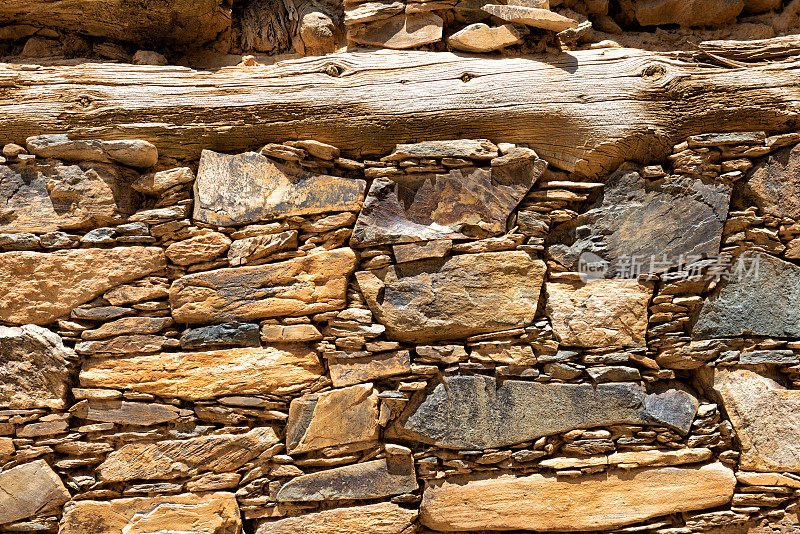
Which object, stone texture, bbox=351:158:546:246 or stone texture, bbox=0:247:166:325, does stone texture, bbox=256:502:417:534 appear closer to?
stone texture, bbox=351:158:546:246

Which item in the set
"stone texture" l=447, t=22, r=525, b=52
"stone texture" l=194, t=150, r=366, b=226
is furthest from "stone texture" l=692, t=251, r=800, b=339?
"stone texture" l=194, t=150, r=366, b=226

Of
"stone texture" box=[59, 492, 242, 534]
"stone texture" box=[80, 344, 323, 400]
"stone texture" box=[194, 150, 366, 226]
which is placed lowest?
"stone texture" box=[59, 492, 242, 534]

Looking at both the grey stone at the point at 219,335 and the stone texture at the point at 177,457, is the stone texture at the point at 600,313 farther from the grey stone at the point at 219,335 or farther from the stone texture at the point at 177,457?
the stone texture at the point at 177,457

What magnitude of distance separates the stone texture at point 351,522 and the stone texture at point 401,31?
229 centimetres

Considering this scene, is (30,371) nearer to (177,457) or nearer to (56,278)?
(56,278)

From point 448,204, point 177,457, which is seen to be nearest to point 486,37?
point 448,204

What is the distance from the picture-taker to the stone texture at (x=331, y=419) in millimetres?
2561

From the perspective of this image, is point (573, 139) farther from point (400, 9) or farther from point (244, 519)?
point (244, 519)

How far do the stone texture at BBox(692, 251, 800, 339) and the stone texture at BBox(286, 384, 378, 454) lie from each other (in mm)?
1668

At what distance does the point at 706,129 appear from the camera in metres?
2.59

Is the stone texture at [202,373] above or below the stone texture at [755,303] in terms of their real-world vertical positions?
below

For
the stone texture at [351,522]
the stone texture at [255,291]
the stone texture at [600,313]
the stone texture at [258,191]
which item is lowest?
the stone texture at [351,522]

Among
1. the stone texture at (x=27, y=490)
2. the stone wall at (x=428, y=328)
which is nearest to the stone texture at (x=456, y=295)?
the stone wall at (x=428, y=328)

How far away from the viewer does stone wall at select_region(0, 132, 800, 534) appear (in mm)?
2547
